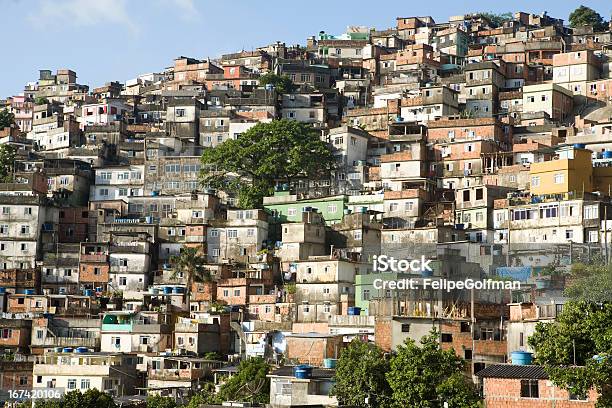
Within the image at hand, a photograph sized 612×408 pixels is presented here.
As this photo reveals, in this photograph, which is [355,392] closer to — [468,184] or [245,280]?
[245,280]

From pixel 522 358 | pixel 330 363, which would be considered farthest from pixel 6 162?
pixel 522 358

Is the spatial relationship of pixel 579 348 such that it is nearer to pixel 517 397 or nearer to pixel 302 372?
pixel 517 397

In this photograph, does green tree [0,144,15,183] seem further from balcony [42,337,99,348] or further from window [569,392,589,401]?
window [569,392,589,401]

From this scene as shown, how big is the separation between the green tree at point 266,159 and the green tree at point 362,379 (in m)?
29.2

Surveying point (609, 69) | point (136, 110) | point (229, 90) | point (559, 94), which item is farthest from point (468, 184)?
point (136, 110)

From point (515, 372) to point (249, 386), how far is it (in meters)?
11.3

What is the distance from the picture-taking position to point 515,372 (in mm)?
40844

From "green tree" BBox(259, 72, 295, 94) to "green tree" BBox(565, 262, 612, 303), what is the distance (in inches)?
1747

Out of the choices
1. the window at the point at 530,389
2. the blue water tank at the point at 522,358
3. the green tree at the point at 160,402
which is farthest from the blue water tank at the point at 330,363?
the window at the point at 530,389

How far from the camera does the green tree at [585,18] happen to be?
107 metres

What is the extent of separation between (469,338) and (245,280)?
64.1 feet

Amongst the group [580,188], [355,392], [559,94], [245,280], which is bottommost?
[355,392]

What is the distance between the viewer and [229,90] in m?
91.4

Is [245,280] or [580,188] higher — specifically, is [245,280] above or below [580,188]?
below
